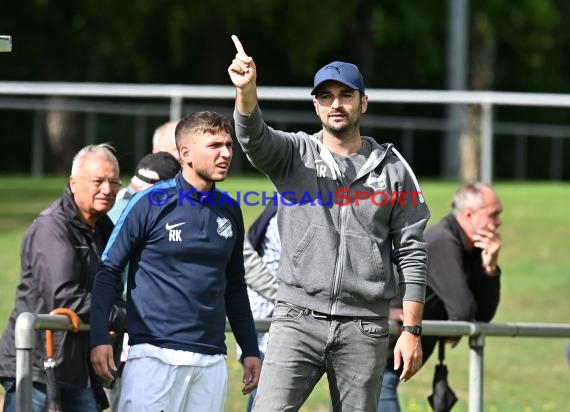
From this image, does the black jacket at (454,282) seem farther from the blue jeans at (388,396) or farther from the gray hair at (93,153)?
the gray hair at (93,153)

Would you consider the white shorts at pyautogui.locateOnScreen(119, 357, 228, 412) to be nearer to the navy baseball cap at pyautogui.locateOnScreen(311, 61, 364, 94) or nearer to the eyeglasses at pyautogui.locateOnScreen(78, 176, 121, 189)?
the eyeglasses at pyautogui.locateOnScreen(78, 176, 121, 189)

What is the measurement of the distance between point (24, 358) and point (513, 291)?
11.0 meters

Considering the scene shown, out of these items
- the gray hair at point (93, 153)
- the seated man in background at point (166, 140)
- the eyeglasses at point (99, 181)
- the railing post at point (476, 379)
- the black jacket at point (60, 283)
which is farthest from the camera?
the seated man in background at point (166, 140)

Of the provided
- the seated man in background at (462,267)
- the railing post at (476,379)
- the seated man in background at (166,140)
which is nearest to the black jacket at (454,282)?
the seated man in background at (462,267)

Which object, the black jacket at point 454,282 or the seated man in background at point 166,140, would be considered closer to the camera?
the black jacket at point 454,282

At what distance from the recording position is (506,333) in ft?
23.2

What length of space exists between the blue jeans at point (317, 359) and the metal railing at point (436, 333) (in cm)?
86

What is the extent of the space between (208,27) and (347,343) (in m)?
27.3

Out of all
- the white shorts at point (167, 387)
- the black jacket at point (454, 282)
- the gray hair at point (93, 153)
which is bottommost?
the white shorts at point (167, 387)

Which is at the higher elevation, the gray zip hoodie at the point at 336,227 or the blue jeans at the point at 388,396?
the gray zip hoodie at the point at 336,227

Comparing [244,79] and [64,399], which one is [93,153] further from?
[244,79]

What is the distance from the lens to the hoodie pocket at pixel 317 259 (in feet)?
19.0

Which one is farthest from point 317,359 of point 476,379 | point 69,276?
point 476,379

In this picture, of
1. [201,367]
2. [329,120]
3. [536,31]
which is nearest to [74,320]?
[201,367]
